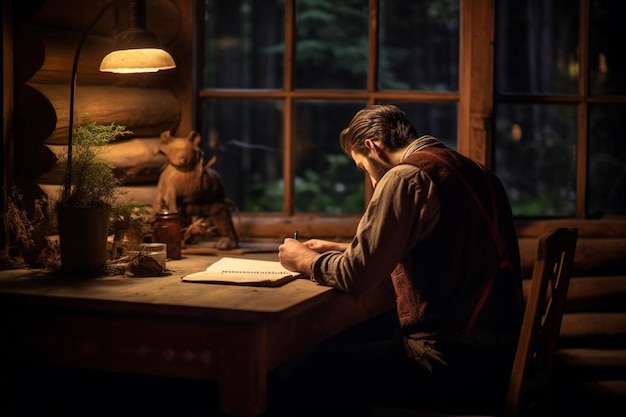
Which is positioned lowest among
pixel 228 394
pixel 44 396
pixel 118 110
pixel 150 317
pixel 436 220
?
pixel 44 396

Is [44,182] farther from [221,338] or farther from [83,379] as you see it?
[221,338]

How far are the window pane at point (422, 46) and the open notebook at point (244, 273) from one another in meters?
3.11

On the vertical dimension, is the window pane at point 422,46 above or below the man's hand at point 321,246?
above

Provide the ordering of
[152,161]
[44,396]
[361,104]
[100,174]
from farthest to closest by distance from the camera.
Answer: [361,104] < [152,161] < [44,396] < [100,174]

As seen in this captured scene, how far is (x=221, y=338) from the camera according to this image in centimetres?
283

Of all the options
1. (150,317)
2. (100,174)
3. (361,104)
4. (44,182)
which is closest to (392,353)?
(150,317)

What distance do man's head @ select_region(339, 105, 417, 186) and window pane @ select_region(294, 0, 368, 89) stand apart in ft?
11.4

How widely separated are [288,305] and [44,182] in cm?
184

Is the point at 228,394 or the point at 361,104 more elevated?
the point at 361,104

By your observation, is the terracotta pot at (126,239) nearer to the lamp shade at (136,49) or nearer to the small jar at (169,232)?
the small jar at (169,232)

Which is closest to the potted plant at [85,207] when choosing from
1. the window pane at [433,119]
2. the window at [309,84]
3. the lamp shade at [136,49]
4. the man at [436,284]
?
the lamp shade at [136,49]

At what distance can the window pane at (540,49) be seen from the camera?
17.4ft

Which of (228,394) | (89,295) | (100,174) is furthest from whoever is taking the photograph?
(100,174)

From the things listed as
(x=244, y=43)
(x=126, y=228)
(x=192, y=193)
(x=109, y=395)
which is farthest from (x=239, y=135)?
(x=109, y=395)
